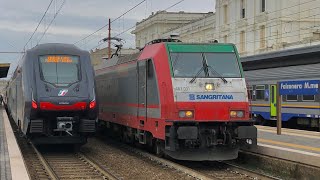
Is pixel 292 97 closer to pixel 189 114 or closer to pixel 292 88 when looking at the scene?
pixel 292 88

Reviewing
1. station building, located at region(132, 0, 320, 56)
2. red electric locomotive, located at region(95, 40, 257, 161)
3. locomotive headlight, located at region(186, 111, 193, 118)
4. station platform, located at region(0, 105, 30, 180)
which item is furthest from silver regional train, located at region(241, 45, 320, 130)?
station building, located at region(132, 0, 320, 56)

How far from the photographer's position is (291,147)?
12062 millimetres

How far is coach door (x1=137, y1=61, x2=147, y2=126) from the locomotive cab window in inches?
69.6

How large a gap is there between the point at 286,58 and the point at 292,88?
393cm

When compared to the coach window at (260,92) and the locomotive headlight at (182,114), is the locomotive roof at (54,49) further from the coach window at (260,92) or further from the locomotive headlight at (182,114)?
the coach window at (260,92)

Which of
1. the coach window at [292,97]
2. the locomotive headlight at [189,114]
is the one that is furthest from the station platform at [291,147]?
the coach window at [292,97]

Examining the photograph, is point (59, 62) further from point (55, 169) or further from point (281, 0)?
point (281, 0)

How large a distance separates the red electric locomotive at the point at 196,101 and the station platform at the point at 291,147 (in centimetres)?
58

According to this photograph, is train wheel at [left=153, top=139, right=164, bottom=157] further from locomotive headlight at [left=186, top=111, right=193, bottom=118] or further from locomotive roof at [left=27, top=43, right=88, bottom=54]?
locomotive roof at [left=27, top=43, right=88, bottom=54]

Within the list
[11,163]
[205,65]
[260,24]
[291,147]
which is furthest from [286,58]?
[260,24]

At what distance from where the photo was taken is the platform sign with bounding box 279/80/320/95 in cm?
2100

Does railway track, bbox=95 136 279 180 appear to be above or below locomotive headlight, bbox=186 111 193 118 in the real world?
below

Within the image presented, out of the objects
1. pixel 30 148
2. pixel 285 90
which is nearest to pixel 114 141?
pixel 30 148

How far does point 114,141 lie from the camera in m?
18.5
